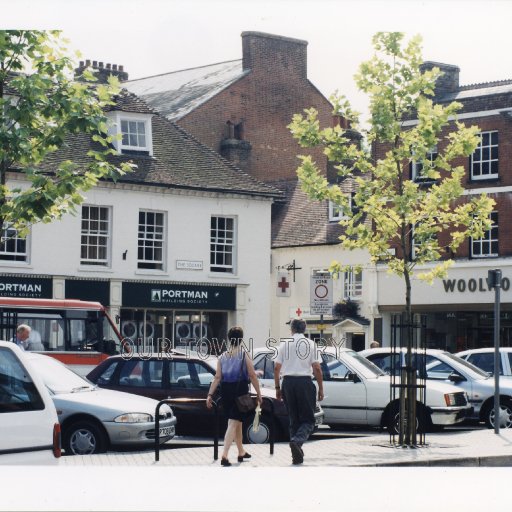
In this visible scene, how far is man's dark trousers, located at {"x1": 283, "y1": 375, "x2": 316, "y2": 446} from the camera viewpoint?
16031mm

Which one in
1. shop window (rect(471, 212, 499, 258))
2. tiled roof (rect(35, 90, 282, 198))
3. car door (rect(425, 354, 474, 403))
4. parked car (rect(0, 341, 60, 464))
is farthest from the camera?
shop window (rect(471, 212, 499, 258))

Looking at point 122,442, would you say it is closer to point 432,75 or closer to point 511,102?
point 432,75

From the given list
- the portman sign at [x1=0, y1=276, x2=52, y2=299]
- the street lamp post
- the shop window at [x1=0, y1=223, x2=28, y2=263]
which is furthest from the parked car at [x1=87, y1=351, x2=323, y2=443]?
the shop window at [x1=0, y1=223, x2=28, y2=263]

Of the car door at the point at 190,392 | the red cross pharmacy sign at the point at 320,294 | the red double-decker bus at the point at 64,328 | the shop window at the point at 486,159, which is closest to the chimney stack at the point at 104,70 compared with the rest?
the shop window at the point at 486,159

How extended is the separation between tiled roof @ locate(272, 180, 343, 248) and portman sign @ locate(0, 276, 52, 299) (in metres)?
16.3

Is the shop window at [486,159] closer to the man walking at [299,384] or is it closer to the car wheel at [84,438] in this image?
the car wheel at [84,438]

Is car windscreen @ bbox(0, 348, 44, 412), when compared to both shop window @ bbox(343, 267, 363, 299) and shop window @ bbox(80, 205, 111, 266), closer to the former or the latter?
shop window @ bbox(80, 205, 111, 266)

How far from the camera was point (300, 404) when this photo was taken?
16.1 metres

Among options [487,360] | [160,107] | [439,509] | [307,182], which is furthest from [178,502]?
[160,107]

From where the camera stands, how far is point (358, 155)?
66.1 feet

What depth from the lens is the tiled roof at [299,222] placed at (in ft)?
173

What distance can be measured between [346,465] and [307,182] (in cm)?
612

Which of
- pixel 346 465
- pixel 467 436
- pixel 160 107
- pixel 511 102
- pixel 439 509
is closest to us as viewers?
pixel 439 509

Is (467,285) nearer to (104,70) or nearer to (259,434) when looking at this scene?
(104,70)
